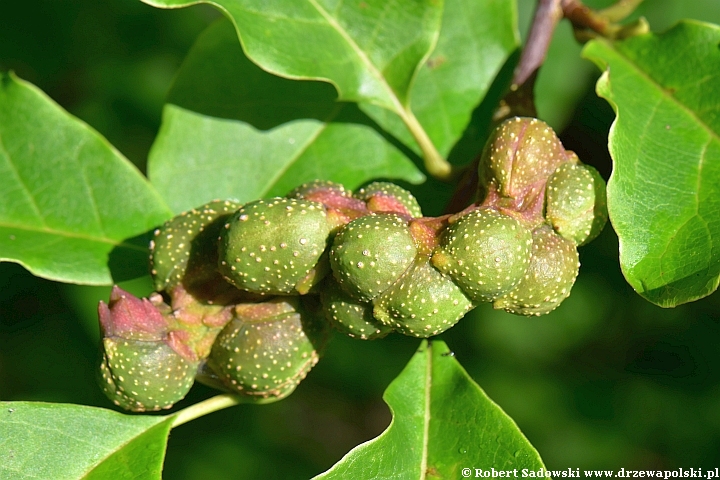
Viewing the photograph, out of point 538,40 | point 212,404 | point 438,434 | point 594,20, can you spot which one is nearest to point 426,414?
point 438,434

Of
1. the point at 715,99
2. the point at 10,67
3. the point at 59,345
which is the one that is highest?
the point at 715,99

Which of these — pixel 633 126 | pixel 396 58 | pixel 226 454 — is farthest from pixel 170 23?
pixel 633 126

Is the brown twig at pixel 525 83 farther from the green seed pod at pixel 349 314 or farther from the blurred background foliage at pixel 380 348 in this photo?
the blurred background foliage at pixel 380 348

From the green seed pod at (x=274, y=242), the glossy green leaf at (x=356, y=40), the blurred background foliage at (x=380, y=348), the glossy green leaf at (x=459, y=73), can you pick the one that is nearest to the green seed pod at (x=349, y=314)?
the green seed pod at (x=274, y=242)

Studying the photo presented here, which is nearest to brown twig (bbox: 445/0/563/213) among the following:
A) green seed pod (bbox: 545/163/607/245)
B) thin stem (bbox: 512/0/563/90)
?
thin stem (bbox: 512/0/563/90)

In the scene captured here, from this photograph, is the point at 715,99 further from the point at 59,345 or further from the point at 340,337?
the point at 59,345

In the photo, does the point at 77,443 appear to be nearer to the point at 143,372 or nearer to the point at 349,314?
the point at 143,372
